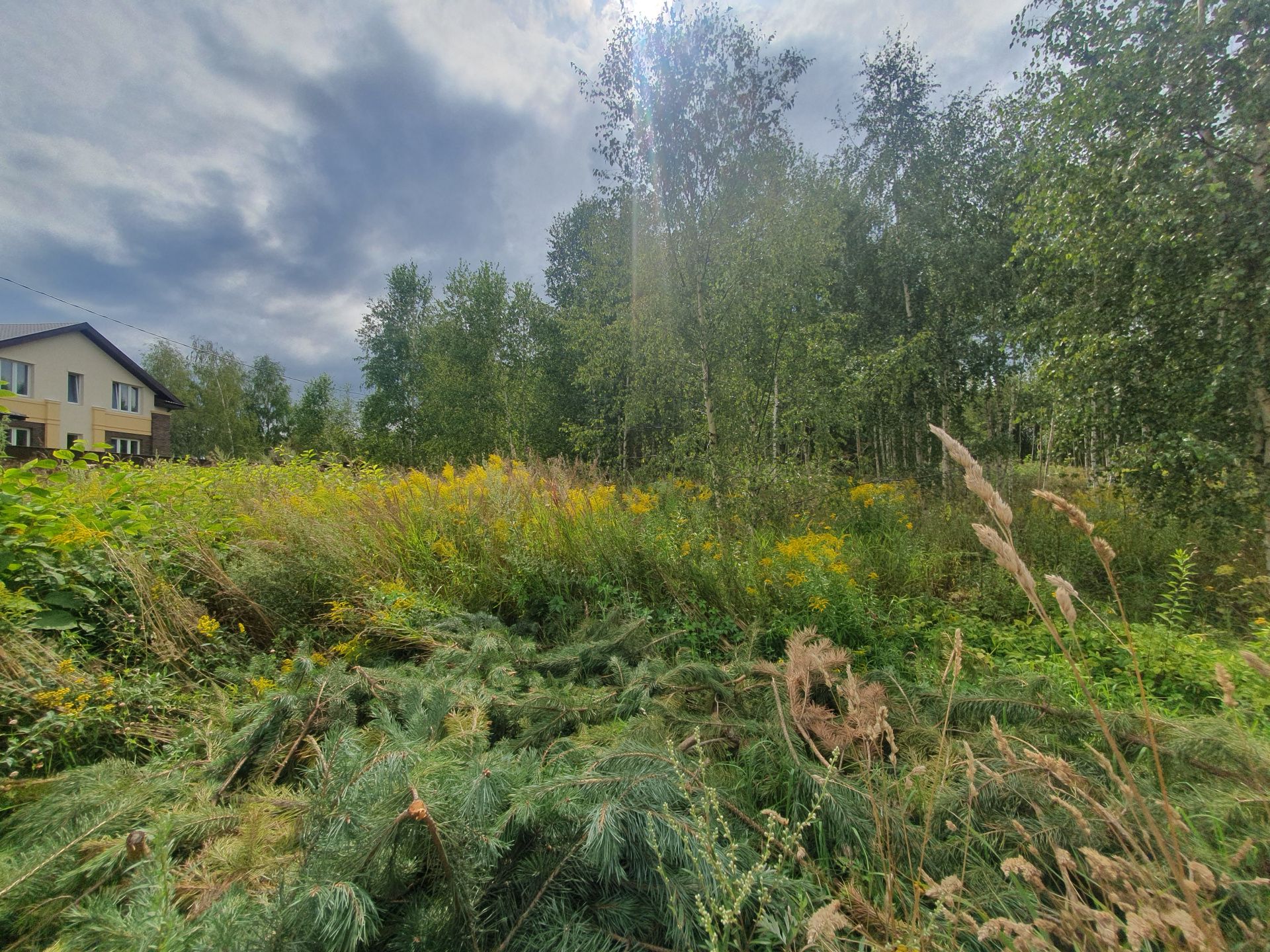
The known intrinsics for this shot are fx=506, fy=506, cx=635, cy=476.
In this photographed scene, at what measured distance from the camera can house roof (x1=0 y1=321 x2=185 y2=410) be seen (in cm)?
2181

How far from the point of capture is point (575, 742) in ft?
4.89

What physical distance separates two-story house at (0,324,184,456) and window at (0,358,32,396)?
3cm

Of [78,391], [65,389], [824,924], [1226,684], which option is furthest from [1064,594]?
[78,391]

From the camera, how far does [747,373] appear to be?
5.82 m

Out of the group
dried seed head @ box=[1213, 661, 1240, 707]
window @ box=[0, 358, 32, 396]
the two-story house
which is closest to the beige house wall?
the two-story house

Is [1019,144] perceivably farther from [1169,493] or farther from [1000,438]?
[1169,493]

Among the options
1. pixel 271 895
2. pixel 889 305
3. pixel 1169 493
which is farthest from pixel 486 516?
pixel 889 305

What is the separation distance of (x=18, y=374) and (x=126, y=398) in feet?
14.2

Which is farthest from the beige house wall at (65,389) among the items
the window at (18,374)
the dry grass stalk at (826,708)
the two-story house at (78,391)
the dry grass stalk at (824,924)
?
the dry grass stalk at (824,924)

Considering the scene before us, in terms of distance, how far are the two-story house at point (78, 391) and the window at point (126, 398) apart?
0.11 ft

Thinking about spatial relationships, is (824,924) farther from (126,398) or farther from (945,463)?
(126,398)

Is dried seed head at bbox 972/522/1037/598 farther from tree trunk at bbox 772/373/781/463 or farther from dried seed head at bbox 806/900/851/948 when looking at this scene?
tree trunk at bbox 772/373/781/463

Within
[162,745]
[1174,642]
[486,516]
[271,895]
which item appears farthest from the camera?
[486,516]

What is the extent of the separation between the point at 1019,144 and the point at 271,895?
1290 centimetres
